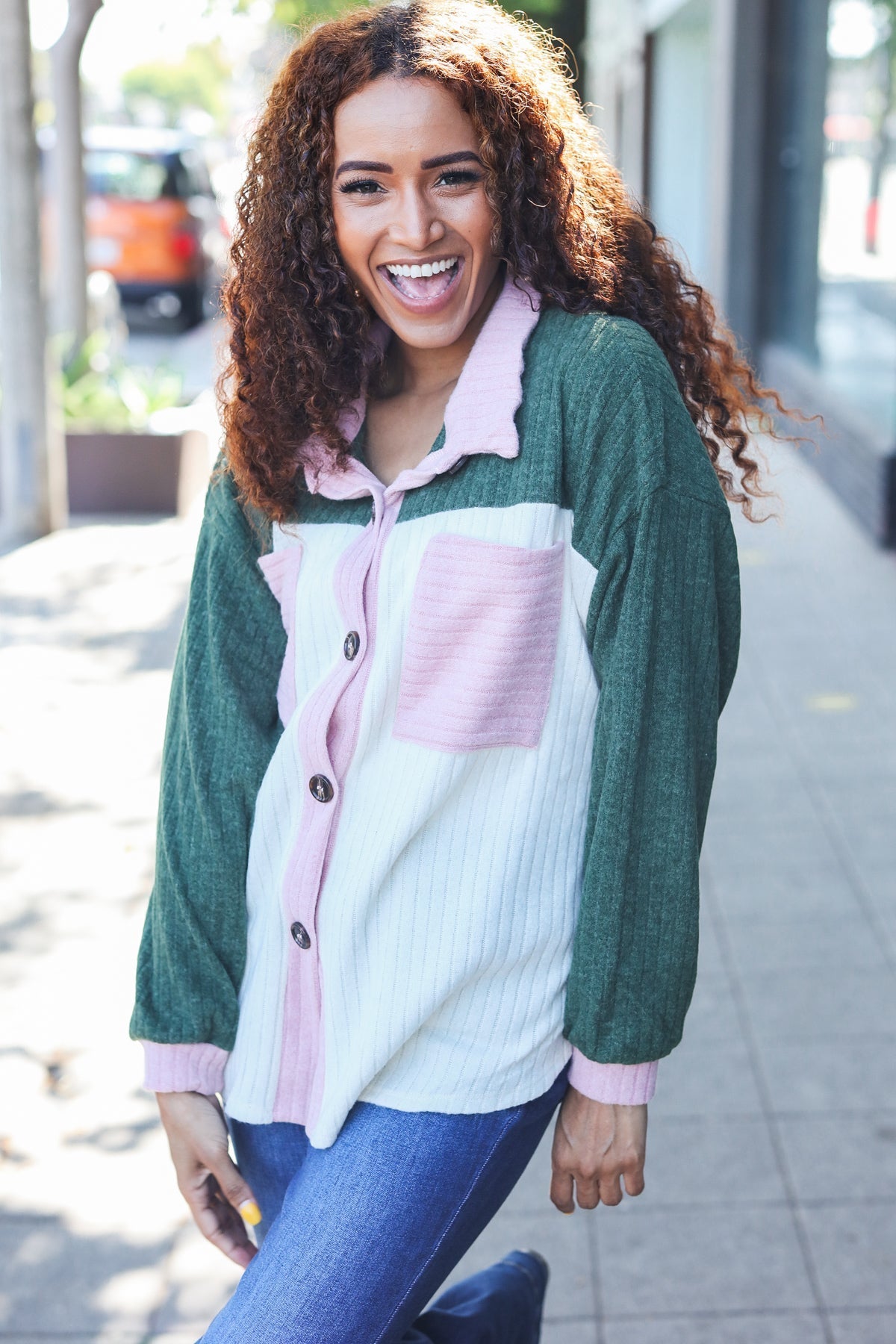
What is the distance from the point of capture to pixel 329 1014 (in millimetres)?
1854

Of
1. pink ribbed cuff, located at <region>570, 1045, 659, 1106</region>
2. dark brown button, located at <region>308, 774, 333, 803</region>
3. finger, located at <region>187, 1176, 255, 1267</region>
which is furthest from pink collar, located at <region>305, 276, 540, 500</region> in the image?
finger, located at <region>187, 1176, 255, 1267</region>

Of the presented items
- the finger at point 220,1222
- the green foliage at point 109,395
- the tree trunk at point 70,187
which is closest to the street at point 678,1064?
the finger at point 220,1222

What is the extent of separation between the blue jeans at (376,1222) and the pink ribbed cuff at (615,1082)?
0.05 m

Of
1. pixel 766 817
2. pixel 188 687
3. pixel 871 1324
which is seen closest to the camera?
pixel 188 687

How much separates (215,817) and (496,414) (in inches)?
24.3

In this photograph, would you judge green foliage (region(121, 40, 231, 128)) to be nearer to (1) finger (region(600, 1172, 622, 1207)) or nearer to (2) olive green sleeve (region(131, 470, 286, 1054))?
(2) olive green sleeve (region(131, 470, 286, 1054))

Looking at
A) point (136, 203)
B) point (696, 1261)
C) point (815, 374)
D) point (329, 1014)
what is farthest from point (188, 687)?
point (136, 203)

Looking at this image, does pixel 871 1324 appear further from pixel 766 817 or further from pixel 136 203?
pixel 136 203

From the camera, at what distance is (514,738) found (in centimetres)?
175

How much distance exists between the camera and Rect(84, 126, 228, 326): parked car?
58.5 feet

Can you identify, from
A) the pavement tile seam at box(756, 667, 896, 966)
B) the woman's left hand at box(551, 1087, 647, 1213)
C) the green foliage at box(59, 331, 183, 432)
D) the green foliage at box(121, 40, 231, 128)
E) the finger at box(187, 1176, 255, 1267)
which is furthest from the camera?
the green foliage at box(121, 40, 231, 128)

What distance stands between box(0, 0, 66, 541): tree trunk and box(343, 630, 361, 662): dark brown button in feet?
22.9

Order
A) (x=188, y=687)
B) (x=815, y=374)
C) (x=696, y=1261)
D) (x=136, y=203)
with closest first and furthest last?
(x=188, y=687) → (x=696, y=1261) → (x=815, y=374) → (x=136, y=203)

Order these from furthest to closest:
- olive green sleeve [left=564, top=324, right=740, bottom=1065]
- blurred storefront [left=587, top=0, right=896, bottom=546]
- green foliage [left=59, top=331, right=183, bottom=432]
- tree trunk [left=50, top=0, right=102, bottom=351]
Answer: tree trunk [left=50, top=0, right=102, bottom=351], green foliage [left=59, top=331, right=183, bottom=432], blurred storefront [left=587, top=0, right=896, bottom=546], olive green sleeve [left=564, top=324, right=740, bottom=1065]
